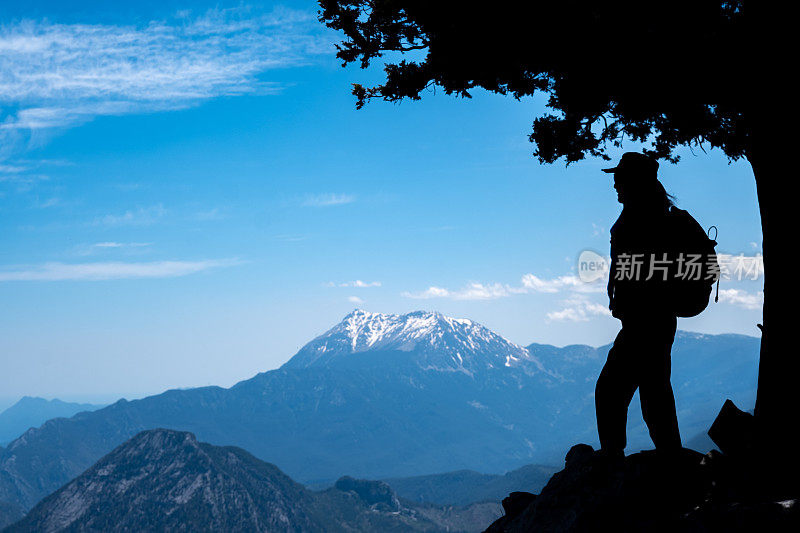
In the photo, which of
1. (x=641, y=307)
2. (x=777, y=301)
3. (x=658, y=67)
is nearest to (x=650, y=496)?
(x=641, y=307)

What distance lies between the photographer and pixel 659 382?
319 inches

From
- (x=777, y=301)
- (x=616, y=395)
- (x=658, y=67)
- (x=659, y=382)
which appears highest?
(x=658, y=67)

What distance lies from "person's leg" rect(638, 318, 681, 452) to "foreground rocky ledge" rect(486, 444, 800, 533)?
Answer: 0.32m

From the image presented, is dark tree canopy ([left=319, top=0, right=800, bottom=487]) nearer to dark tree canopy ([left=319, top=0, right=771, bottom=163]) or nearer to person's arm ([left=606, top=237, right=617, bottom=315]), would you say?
dark tree canopy ([left=319, top=0, right=771, bottom=163])

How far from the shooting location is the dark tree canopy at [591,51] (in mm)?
9148

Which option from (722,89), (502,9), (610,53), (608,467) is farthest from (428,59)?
(608,467)

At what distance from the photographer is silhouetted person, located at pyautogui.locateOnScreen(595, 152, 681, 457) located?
7.94 meters

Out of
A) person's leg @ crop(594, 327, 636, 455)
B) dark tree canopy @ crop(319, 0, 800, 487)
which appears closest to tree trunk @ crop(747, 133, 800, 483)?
dark tree canopy @ crop(319, 0, 800, 487)

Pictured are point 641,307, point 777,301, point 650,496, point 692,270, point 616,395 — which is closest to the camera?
point 650,496

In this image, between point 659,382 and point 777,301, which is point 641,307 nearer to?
point 659,382

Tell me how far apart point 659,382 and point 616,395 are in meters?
0.61

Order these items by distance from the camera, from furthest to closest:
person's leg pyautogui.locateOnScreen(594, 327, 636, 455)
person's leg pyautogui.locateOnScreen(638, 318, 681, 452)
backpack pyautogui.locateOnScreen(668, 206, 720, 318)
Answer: person's leg pyautogui.locateOnScreen(594, 327, 636, 455) → person's leg pyautogui.locateOnScreen(638, 318, 681, 452) → backpack pyautogui.locateOnScreen(668, 206, 720, 318)

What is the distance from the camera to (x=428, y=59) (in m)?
11.3

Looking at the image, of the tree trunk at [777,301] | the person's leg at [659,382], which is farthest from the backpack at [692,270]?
the tree trunk at [777,301]
